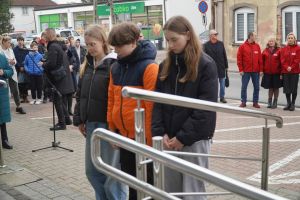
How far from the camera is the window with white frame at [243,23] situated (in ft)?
77.3

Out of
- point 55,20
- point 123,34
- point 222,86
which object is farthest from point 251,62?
point 55,20

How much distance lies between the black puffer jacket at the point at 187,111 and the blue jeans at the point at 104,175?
0.80 meters

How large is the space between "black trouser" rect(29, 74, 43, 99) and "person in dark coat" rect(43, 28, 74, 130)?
3.62 meters

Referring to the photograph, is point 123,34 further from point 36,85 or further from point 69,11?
point 69,11

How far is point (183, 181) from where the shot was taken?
10.8 feet

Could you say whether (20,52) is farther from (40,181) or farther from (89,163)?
(89,163)

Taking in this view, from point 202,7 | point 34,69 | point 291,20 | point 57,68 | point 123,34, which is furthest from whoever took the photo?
point 291,20

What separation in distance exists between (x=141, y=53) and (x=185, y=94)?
59cm

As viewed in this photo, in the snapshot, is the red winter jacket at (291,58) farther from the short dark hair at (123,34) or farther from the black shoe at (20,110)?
the short dark hair at (123,34)

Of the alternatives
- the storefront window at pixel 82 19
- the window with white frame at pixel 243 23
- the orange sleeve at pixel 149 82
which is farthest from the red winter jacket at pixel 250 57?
the storefront window at pixel 82 19

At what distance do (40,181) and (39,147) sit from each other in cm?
192

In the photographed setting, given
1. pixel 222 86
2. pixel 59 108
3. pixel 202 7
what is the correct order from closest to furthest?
pixel 59 108 → pixel 222 86 → pixel 202 7

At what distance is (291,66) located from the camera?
10.5 meters

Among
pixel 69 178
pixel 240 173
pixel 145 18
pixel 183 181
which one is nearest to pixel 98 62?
pixel 183 181
